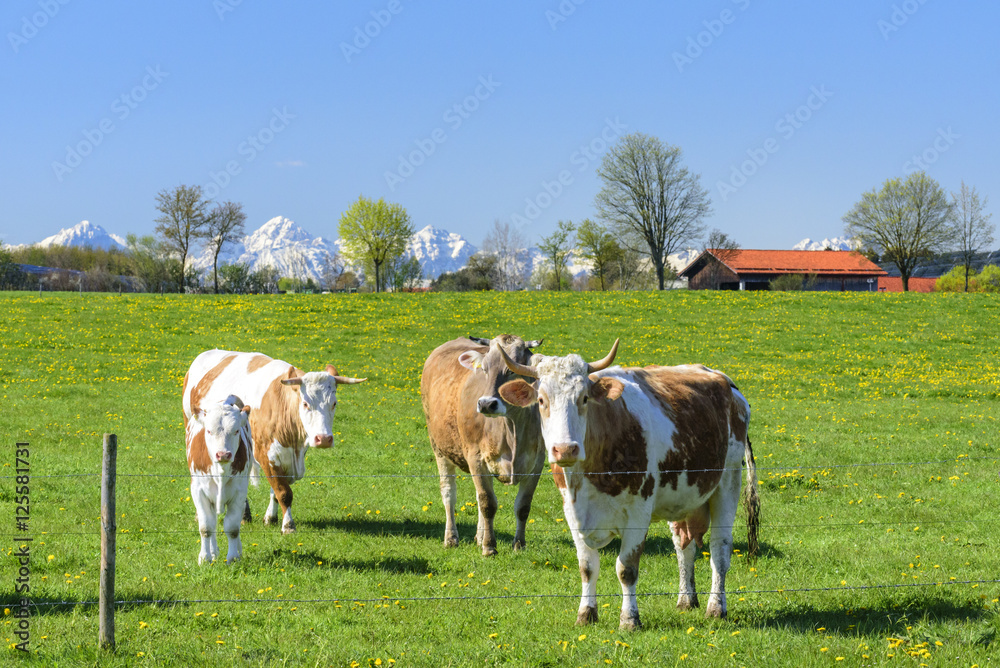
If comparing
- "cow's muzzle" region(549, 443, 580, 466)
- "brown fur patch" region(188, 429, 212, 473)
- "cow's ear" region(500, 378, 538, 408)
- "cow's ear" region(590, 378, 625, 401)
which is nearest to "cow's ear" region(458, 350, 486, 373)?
"brown fur patch" region(188, 429, 212, 473)

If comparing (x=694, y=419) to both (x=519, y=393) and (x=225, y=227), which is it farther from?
(x=225, y=227)

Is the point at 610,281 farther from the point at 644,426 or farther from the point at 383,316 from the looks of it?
the point at 644,426

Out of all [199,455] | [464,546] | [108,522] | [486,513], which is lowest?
[464,546]

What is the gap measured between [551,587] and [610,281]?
307 ft

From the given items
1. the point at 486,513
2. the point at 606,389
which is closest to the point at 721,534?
the point at 606,389

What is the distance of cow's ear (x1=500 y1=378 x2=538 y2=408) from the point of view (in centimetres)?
692

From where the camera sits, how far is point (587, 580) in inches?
282

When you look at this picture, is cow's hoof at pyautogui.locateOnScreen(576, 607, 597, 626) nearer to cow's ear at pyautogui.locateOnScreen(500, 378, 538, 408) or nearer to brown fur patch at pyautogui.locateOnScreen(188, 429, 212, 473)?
cow's ear at pyautogui.locateOnScreen(500, 378, 538, 408)

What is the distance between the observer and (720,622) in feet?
23.6

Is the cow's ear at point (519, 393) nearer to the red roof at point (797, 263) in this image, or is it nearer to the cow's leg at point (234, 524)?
the cow's leg at point (234, 524)

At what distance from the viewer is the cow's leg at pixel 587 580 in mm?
7113

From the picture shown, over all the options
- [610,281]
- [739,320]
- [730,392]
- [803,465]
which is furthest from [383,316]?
[610,281]

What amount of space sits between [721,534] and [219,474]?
5576mm

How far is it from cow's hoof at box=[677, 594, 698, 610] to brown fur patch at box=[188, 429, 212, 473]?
549cm
